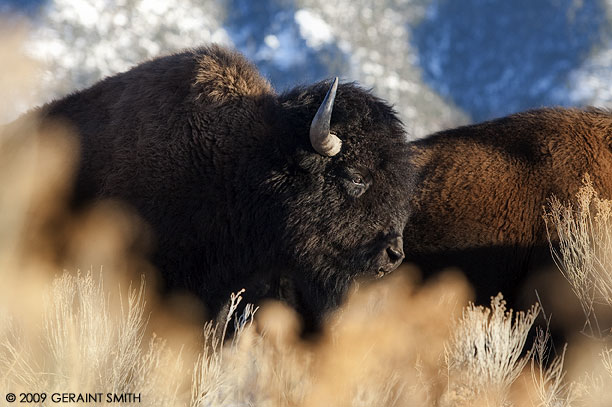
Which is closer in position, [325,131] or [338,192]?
[325,131]

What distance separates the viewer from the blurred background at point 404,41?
12188 cm

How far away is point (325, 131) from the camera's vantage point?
4.94 metres

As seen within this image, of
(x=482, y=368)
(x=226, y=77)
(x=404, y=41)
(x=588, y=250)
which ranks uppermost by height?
(x=404, y=41)

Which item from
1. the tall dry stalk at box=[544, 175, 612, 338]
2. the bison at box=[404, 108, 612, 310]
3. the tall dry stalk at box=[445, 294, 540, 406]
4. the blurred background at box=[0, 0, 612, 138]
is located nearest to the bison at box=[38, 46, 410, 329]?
the tall dry stalk at box=[445, 294, 540, 406]

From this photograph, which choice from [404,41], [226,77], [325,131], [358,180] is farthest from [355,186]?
[404,41]

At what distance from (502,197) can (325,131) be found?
2336 mm

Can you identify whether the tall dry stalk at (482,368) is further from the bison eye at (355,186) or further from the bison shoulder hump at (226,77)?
the bison shoulder hump at (226,77)

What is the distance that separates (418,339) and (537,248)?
1.36m

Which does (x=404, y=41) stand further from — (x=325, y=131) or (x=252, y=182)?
(x=325, y=131)

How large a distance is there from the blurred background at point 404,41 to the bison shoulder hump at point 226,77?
10352 centimetres

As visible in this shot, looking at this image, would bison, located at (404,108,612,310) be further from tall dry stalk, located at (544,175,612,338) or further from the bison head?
the bison head

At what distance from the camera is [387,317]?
6.35m

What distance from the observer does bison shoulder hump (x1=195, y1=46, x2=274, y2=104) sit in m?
5.39

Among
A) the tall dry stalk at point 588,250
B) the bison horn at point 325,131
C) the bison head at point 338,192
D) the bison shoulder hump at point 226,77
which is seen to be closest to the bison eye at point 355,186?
the bison head at point 338,192
